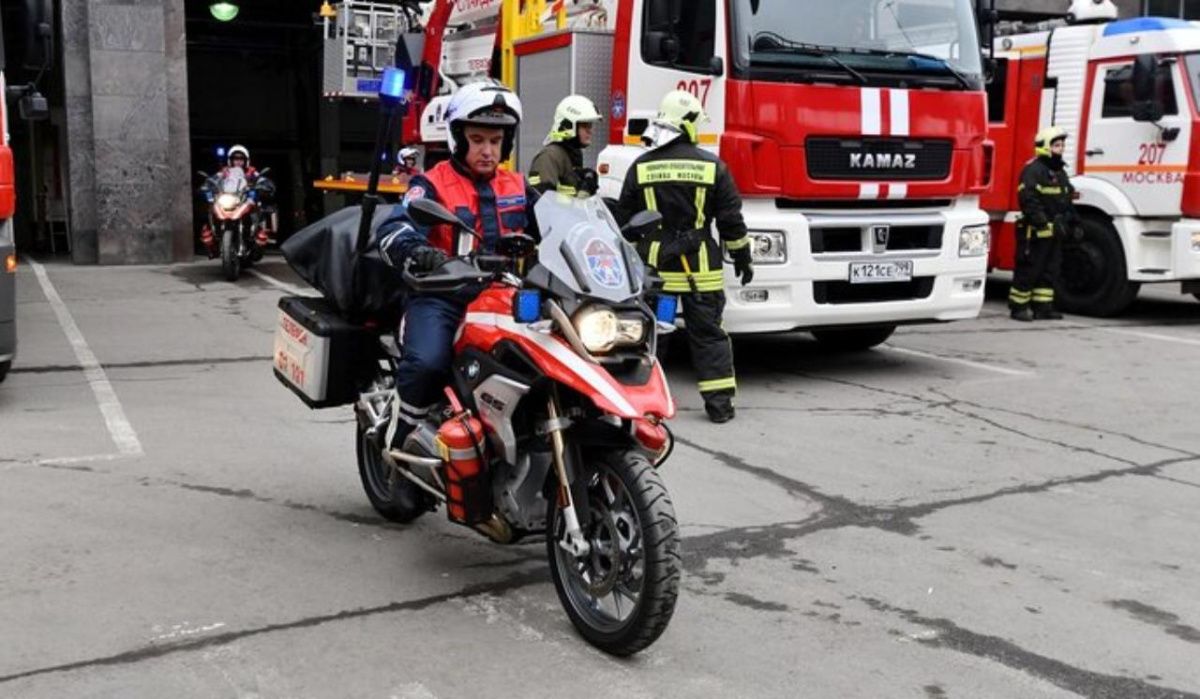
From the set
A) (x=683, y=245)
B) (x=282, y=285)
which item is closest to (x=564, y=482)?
(x=683, y=245)

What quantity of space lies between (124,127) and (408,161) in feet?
18.1

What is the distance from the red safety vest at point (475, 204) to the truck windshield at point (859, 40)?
12.5 feet

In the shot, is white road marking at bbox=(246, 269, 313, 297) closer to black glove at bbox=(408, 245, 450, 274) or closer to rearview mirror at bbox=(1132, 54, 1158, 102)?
rearview mirror at bbox=(1132, 54, 1158, 102)

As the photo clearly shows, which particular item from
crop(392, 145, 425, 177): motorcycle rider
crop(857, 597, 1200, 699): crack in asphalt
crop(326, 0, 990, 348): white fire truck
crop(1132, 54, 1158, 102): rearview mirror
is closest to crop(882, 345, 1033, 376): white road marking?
crop(326, 0, 990, 348): white fire truck

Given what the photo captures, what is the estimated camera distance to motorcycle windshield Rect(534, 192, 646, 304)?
3799 millimetres

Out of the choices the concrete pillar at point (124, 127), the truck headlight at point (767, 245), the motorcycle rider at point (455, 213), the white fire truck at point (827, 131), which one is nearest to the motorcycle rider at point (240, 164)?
the concrete pillar at point (124, 127)

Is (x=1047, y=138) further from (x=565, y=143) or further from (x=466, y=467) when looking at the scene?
(x=466, y=467)

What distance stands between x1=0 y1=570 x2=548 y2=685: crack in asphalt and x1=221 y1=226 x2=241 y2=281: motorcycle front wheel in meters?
10.8

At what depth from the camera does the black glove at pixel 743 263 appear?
737 cm

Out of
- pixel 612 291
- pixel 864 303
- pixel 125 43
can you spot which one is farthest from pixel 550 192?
pixel 125 43

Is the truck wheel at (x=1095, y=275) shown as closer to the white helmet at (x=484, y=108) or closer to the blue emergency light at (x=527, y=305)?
the white helmet at (x=484, y=108)

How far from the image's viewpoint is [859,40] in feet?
27.3

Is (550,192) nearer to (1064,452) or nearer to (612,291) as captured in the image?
(612,291)

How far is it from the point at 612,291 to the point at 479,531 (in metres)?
1.07
